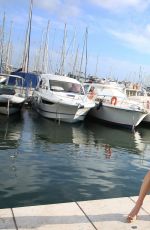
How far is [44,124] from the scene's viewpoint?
2053 centimetres

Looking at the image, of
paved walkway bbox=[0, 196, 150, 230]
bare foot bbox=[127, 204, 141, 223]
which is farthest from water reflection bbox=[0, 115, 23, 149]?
bare foot bbox=[127, 204, 141, 223]

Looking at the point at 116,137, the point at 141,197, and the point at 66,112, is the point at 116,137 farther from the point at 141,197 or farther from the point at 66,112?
the point at 141,197

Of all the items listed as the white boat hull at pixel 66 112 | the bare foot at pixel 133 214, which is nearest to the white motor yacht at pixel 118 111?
the white boat hull at pixel 66 112

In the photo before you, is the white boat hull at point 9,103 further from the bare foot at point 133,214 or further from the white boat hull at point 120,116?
the bare foot at point 133,214

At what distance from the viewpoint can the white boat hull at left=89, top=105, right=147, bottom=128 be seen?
21766 millimetres

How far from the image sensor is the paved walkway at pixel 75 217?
15.3 ft

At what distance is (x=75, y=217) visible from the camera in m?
4.96

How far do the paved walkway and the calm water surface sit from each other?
206 cm

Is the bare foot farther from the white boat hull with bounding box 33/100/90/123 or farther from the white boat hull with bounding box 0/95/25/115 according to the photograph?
the white boat hull with bounding box 0/95/25/115

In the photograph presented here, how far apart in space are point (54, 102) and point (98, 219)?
17050mm

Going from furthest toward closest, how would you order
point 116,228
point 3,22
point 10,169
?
point 3,22
point 10,169
point 116,228

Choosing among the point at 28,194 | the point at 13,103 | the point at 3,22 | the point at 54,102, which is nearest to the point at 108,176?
the point at 28,194

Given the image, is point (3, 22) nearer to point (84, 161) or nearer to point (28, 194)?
point (84, 161)

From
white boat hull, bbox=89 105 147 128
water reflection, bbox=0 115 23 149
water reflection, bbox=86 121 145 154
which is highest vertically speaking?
white boat hull, bbox=89 105 147 128
